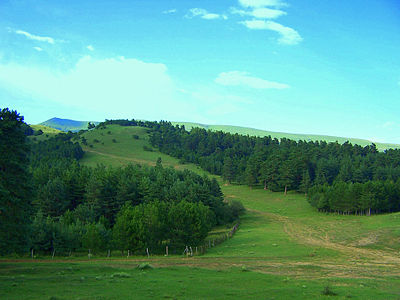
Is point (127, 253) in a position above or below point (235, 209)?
below

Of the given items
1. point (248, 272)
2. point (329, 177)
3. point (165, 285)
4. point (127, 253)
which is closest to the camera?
point (165, 285)

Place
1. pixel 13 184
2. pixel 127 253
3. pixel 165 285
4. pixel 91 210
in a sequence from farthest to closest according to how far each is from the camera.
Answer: pixel 91 210
pixel 127 253
pixel 13 184
pixel 165 285

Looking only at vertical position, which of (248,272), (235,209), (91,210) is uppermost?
(248,272)

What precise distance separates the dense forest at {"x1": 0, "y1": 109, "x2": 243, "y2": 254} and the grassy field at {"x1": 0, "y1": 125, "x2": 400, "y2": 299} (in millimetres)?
6011

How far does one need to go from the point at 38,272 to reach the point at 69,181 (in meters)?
58.8

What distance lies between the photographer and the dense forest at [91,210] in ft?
109

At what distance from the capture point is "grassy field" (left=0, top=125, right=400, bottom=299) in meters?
24.3

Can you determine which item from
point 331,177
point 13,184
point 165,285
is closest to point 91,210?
point 13,184

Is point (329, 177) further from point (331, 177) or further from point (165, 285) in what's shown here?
point (165, 285)

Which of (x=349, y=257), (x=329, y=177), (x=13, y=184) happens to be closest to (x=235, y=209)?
(x=349, y=257)

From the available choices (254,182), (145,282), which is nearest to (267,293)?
(145,282)

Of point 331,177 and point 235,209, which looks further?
point 331,177

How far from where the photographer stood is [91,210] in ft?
241

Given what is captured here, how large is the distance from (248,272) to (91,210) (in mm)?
48829
